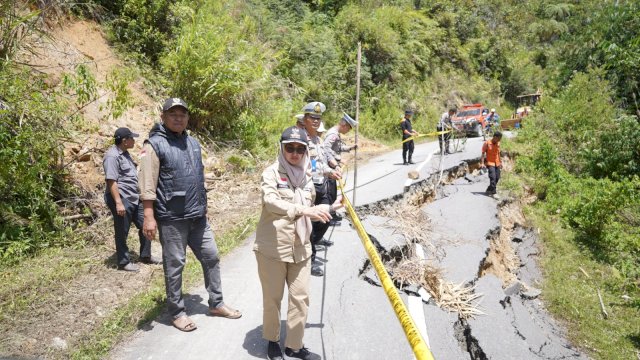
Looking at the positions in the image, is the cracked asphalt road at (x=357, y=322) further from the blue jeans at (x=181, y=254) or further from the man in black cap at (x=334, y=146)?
the man in black cap at (x=334, y=146)

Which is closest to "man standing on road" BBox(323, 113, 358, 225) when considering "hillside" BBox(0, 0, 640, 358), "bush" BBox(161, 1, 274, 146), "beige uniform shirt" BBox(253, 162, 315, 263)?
"hillside" BBox(0, 0, 640, 358)

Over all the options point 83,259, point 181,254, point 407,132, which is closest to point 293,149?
point 181,254

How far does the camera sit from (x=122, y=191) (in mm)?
4945

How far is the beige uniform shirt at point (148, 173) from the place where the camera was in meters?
3.42

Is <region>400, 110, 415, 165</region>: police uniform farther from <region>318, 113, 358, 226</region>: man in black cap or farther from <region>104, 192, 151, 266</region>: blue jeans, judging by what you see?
<region>104, 192, 151, 266</region>: blue jeans

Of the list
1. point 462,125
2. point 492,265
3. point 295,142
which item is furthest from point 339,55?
point 295,142

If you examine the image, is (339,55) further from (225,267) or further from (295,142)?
(295,142)

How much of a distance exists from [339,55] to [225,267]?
55.6 feet

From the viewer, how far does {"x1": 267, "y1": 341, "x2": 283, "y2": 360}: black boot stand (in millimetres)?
3263

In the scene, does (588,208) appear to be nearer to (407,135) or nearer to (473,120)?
(407,135)

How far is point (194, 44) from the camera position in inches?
377

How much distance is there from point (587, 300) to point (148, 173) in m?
7.58

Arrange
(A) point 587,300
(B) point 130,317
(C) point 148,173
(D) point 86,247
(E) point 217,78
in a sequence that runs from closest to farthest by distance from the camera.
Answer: (C) point 148,173, (B) point 130,317, (D) point 86,247, (A) point 587,300, (E) point 217,78

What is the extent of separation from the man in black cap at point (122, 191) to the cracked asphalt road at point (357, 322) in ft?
3.67
